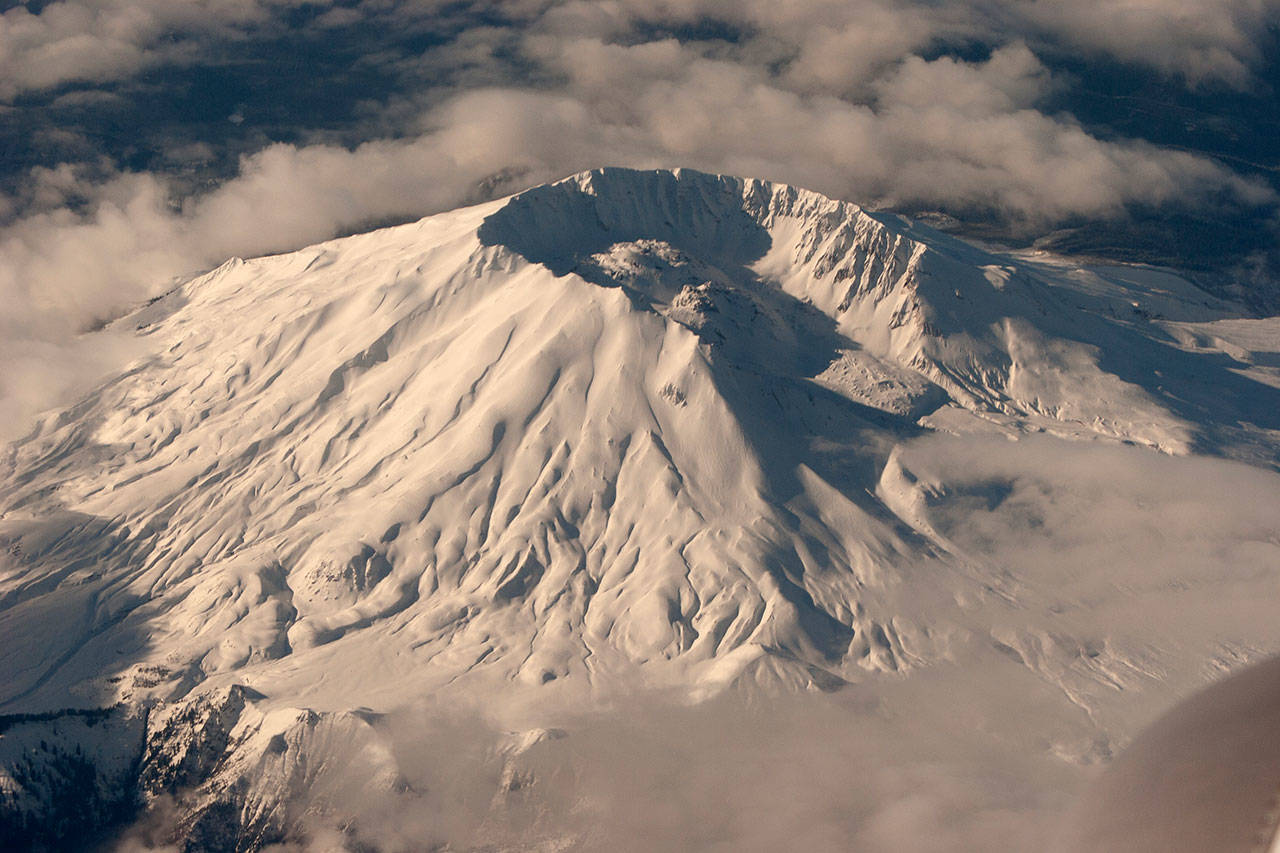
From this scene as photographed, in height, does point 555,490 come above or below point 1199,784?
below

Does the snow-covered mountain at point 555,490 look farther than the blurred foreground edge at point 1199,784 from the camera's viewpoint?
Yes

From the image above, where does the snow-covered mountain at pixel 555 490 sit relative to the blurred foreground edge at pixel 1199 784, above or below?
below

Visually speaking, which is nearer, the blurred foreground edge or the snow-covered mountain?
the blurred foreground edge

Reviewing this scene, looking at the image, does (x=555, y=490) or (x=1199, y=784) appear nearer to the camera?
(x=1199, y=784)

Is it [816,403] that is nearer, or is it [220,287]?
[816,403]

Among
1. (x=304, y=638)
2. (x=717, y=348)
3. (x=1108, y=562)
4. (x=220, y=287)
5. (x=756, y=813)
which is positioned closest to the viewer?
(x=756, y=813)

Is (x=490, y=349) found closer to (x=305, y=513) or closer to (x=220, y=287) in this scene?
(x=305, y=513)

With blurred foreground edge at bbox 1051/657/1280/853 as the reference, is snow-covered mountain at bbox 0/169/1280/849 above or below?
below

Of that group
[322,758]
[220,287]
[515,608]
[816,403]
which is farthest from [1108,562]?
[220,287]
